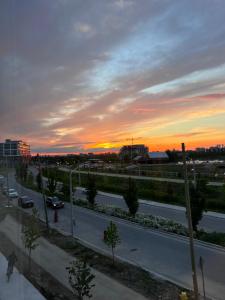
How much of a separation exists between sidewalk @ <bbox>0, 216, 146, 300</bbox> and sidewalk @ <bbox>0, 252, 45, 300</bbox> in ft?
4.71

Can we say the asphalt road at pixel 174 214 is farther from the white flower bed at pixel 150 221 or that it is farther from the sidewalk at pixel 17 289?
the sidewalk at pixel 17 289

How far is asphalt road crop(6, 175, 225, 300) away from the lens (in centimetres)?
1155

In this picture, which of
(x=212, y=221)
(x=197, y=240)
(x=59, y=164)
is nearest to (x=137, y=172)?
(x=59, y=164)

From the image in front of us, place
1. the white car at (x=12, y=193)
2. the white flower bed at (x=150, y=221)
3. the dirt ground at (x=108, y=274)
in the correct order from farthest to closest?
the white car at (x=12, y=193)
the white flower bed at (x=150, y=221)
the dirt ground at (x=108, y=274)

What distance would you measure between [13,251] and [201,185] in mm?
10387

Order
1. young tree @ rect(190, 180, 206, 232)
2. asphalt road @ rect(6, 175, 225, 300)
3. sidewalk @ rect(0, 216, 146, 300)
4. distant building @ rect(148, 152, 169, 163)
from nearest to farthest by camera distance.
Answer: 1. sidewalk @ rect(0, 216, 146, 300)
2. asphalt road @ rect(6, 175, 225, 300)
3. young tree @ rect(190, 180, 206, 232)
4. distant building @ rect(148, 152, 169, 163)

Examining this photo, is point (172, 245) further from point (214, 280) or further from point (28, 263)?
point (28, 263)

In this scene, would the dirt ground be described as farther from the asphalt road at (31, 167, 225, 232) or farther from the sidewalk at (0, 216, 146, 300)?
the asphalt road at (31, 167, 225, 232)

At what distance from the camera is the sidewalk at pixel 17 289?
30.1ft

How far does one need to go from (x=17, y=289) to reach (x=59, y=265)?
3.64 m

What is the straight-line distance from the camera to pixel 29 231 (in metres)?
13.1

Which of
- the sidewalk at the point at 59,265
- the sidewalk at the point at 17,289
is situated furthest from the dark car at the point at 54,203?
the sidewalk at the point at 17,289

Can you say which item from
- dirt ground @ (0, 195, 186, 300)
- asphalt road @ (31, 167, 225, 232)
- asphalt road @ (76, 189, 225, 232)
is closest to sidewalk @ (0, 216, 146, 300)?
dirt ground @ (0, 195, 186, 300)

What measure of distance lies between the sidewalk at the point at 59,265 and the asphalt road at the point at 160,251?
168 cm
